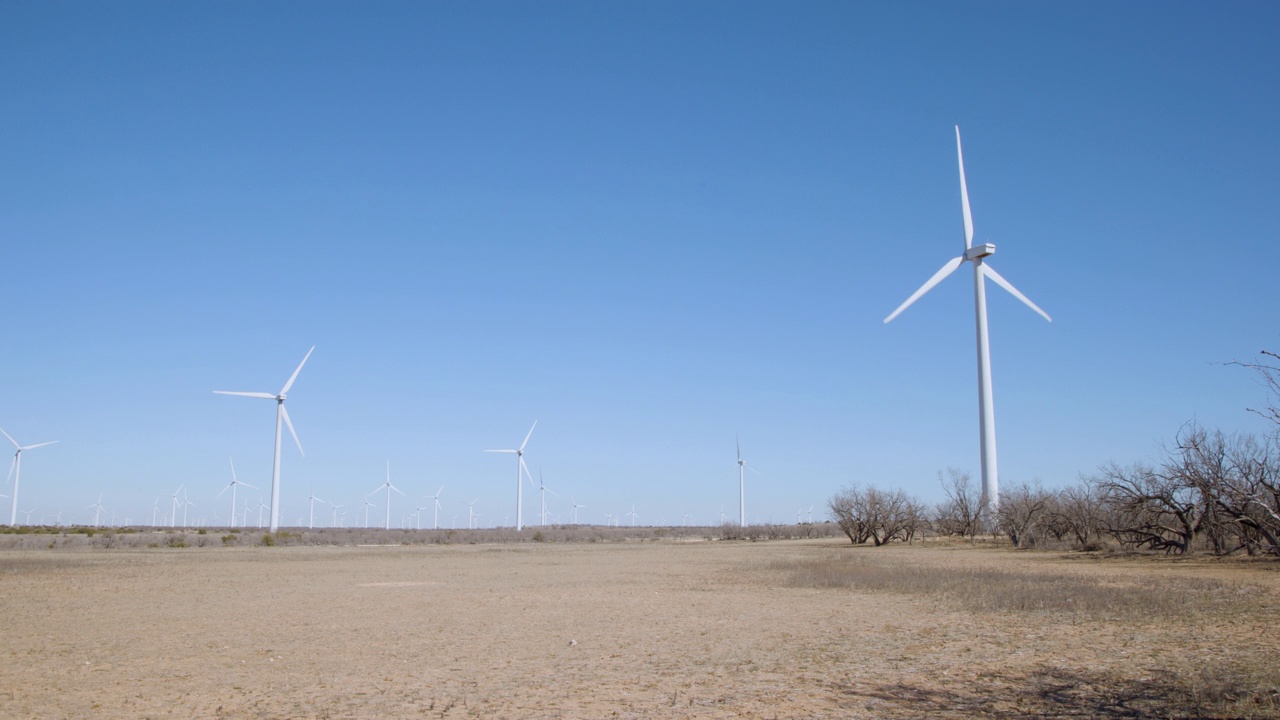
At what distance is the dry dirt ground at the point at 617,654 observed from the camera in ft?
35.7

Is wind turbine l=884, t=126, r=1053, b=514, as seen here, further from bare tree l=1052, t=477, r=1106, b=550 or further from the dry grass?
the dry grass

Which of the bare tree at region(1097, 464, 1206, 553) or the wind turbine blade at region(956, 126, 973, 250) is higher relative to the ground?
the wind turbine blade at region(956, 126, 973, 250)

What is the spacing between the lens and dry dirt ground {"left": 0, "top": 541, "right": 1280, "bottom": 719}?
1088 centimetres

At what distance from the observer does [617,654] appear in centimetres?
1484

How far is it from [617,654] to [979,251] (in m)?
54.2

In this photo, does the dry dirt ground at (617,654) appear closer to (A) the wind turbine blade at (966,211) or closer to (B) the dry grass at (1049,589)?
(B) the dry grass at (1049,589)

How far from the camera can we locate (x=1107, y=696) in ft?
34.8

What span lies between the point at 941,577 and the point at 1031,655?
15813 mm

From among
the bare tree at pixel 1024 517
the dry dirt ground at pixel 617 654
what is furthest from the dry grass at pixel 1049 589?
the bare tree at pixel 1024 517

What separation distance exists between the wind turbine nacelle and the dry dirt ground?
124ft

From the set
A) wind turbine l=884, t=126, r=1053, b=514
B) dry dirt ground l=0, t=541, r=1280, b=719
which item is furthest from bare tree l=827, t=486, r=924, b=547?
dry dirt ground l=0, t=541, r=1280, b=719

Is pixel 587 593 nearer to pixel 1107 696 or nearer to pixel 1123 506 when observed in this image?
pixel 1107 696

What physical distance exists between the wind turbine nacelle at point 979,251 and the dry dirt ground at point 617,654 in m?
37.7

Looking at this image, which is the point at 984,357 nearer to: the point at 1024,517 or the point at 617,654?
the point at 1024,517
